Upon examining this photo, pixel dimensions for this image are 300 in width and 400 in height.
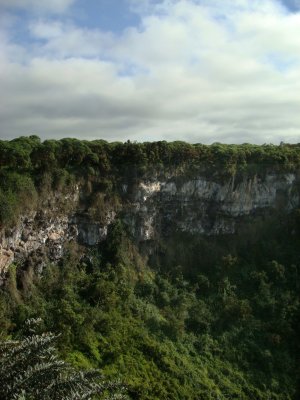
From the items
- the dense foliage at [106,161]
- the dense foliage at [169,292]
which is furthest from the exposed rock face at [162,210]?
the dense foliage at [106,161]

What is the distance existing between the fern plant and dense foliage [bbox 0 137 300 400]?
16.4 m

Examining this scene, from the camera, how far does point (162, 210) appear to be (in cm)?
4391

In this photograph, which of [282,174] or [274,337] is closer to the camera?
[274,337]

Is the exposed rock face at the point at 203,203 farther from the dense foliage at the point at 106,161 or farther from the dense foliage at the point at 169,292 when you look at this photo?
the dense foliage at the point at 106,161

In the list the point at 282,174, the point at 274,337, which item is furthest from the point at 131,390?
the point at 282,174

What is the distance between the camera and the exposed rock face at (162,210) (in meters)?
35.7

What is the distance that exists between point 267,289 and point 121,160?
54.7 ft

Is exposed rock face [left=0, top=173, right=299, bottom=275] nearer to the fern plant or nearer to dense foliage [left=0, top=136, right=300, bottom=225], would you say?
dense foliage [left=0, top=136, right=300, bottom=225]

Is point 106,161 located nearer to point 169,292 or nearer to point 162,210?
point 162,210

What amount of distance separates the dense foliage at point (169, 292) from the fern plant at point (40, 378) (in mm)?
16439

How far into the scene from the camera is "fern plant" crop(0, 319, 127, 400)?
35.7 ft

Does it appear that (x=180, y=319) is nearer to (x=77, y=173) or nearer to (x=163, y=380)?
(x=163, y=380)

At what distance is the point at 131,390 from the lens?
1070 inches

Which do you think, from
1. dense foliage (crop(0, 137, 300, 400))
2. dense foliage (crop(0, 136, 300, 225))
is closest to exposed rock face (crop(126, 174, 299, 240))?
dense foliage (crop(0, 137, 300, 400))
